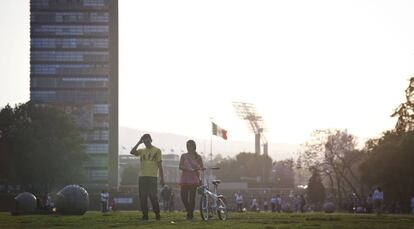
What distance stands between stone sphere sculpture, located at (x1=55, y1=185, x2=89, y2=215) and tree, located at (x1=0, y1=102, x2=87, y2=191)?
6925 centimetres

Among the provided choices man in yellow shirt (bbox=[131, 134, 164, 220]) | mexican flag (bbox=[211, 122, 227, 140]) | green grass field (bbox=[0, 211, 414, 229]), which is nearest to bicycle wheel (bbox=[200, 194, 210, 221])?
green grass field (bbox=[0, 211, 414, 229])

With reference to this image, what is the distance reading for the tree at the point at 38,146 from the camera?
10281 centimetres

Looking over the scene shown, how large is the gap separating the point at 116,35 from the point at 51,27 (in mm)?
12633

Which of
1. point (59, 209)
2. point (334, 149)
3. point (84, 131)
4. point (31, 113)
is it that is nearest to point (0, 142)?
point (31, 113)

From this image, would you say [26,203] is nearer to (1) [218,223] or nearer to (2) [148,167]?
(2) [148,167]

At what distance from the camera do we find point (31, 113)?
10756cm

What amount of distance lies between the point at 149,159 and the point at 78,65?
13723cm

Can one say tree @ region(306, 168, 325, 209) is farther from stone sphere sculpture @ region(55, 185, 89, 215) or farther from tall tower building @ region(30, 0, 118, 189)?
tall tower building @ region(30, 0, 118, 189)

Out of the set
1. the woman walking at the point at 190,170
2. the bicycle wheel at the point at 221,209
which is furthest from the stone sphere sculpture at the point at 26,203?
the woman walking at the point at 190,170

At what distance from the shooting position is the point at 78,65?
159125mm

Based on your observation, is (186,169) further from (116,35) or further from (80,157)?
(116,35)

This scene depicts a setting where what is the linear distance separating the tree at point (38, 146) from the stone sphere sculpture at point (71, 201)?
69.3 m

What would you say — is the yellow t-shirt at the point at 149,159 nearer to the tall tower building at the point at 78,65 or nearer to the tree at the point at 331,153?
the tree at the point at 331,153

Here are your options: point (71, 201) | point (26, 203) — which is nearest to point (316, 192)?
point (26, 203)
